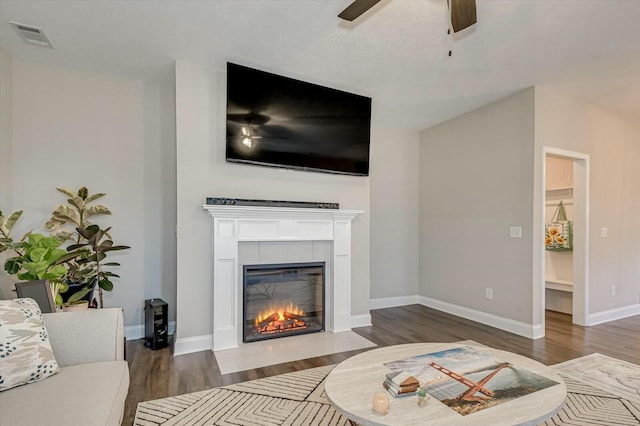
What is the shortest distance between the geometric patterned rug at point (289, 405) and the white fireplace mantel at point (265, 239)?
2.72 ft

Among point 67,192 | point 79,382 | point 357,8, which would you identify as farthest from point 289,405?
point 67,192

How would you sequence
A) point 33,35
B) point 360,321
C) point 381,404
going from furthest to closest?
point 360,321 → point 33,35 → point 381,404

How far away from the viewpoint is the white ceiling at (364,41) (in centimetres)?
232

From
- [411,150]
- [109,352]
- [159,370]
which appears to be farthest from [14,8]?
[411,150]

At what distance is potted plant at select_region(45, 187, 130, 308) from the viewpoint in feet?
9.43

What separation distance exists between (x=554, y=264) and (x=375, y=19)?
4.41m

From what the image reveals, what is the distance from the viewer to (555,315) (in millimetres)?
4492

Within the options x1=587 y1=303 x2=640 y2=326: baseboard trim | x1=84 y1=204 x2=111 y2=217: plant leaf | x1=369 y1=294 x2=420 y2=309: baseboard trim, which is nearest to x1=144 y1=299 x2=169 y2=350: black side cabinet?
x1=84 y1=204 x2=111 y2=217: plant leaf

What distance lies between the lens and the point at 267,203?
3293mm

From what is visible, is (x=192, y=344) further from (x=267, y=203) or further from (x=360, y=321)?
(x=360, y=321)

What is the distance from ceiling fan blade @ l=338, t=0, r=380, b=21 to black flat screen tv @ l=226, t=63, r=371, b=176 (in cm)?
145

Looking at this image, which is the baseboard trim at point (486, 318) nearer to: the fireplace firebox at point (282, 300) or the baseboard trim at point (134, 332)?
the fireplace firebox at point (282, 300)

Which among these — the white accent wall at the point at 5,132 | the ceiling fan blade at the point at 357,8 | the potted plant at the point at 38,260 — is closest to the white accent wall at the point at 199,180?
the potted plant at the point at 38,260

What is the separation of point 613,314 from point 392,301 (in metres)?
2.73
